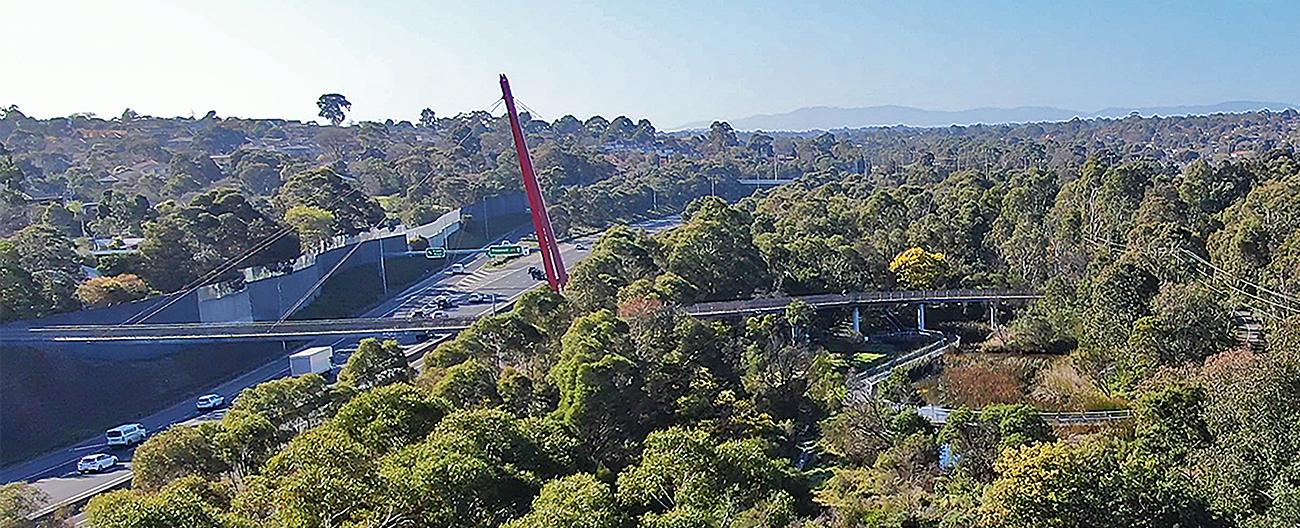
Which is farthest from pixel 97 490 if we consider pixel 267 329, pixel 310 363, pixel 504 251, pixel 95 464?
pixel 504 251

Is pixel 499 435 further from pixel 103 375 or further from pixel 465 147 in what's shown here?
pixel 465 147

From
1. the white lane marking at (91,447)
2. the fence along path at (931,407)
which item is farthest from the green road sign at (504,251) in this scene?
the white lane marking at (91,447)

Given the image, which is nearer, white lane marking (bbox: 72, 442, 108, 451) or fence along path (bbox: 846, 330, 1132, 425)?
fence along path (bbox: 846, 330, 1132, 425)

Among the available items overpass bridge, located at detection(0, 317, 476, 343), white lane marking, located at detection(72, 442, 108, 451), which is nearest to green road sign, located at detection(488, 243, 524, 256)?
overpass bridge, located at detection(0, 317, 476, 343)

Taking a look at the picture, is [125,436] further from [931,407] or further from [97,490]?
[931,407]

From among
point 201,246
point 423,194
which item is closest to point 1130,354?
point 201,246

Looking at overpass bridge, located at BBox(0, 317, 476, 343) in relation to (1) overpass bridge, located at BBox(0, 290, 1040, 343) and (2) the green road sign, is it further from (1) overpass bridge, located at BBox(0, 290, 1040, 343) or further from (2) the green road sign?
(2) the green road sign
